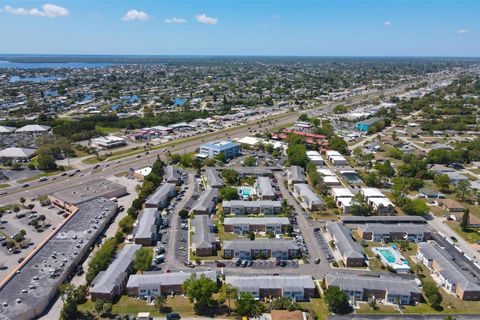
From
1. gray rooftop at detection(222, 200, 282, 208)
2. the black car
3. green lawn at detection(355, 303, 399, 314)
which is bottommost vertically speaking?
green lawn at detection(355, 303, 399, 314)

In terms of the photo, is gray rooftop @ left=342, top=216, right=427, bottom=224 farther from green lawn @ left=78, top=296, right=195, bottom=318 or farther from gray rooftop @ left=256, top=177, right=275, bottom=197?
green lawn @ left=78, top=296, right=195, bottom=318

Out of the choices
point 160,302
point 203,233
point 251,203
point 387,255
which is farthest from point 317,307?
point 251,203

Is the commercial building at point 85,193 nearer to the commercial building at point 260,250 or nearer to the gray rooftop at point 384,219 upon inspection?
the commercial building at point 260,250

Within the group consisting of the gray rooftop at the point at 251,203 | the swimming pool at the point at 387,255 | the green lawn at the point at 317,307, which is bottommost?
the green lawn at the point at 317,307

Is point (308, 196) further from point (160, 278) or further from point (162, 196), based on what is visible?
point (160, 278)

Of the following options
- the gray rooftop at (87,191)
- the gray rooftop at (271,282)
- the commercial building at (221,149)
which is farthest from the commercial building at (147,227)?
the commercial building at (221,149)

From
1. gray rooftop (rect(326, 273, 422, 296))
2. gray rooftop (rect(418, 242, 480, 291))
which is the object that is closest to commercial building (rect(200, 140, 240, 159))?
gray rooftop (rect(418, 242, 480, 291))
